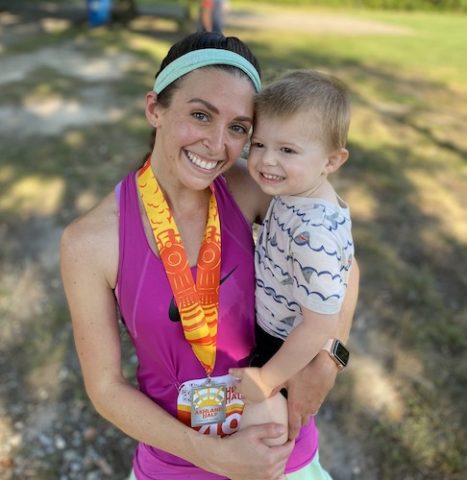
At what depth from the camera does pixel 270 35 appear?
1551 cm

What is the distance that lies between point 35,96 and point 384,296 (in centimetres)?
631

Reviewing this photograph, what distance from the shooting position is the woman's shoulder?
1.66 m

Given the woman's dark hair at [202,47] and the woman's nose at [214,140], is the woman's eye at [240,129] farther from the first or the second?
the woman's dark hair at [202,47]

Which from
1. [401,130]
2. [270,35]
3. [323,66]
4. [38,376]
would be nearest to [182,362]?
[38,376]

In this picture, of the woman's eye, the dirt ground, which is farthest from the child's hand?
the dirt ground

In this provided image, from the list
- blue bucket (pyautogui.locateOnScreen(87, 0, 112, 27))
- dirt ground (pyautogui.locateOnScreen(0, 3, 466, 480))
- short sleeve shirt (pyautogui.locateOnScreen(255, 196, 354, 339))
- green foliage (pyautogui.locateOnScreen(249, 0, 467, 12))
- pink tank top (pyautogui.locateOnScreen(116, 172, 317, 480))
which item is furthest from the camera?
green foliage (pyautogui.locateOnScreen(249, 0, 467, 12))

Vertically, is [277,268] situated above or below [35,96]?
above

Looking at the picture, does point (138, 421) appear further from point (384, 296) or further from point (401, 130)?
point (401, 130)

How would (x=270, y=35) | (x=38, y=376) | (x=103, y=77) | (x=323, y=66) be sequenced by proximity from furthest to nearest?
(x=270, y=35) < (x=323, y=66) < (x=103, y=77) < (x=38, y=376)

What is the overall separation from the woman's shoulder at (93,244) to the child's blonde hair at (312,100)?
582mm

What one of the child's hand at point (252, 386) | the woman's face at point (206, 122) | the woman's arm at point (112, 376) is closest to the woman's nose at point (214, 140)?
the woman's face at point (206, 122)

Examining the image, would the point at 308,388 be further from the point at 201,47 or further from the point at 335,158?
the point at 201,47

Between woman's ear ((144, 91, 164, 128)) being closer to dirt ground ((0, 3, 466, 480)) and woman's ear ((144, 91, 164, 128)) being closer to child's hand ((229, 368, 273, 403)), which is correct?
child's hand ((229, 368, 273, 403))

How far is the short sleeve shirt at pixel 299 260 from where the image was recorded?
158cm
